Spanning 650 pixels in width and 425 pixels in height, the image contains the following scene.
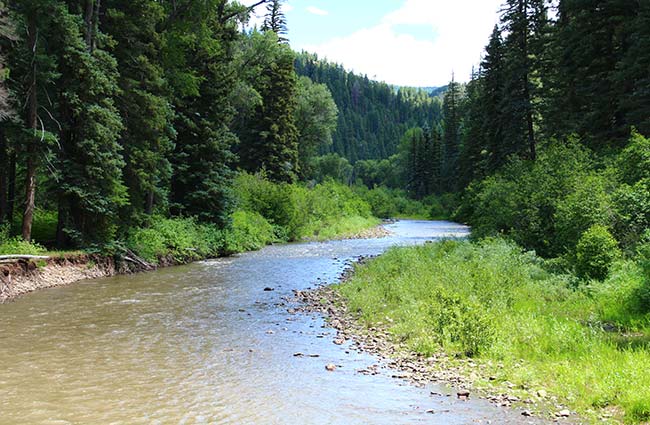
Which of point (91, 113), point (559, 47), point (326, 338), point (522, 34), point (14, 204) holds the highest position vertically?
point (522, 34)

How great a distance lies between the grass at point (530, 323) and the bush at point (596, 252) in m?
0.49

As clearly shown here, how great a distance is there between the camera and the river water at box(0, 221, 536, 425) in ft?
23.2

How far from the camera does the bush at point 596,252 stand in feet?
43.9

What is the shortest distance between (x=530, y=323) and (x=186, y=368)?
269 inches

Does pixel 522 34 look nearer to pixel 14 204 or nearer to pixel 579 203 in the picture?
pixel 579 203

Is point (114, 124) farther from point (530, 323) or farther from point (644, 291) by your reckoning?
point (644, 291)

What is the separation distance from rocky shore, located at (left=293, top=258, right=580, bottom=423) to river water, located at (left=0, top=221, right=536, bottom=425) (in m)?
0.29

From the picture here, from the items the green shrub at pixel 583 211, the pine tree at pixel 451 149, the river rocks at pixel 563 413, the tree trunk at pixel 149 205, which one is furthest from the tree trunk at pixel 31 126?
the pine tree at pixel 451 149

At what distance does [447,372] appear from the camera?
861 centimetres

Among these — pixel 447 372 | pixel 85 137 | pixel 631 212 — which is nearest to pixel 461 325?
pixel 447 372

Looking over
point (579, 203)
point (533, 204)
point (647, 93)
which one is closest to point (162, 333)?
point (579, 203)

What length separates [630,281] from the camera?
11422mm

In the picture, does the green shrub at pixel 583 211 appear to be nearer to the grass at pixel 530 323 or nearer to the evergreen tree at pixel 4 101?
the grass at pixel 530 323

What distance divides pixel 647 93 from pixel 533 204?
6.45 meters
